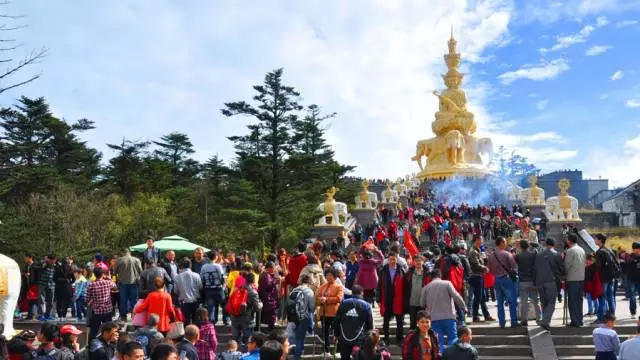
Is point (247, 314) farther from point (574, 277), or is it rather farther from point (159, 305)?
point (574, 277)

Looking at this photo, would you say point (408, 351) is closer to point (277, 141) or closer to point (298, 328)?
point (298, 328)

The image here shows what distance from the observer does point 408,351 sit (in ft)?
26.2

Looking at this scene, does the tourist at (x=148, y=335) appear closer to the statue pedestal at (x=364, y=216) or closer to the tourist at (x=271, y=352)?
the tourist at (x=271, y=352)

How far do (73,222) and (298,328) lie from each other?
24.1 meters

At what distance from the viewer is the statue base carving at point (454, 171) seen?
51.2m

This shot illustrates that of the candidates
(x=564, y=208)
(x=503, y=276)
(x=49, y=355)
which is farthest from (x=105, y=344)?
(x=564, y=208)

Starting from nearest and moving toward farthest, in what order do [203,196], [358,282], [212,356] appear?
[212,356] → [358,282] → [203,196]

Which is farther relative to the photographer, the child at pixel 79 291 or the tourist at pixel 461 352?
the child at pixel 79 291

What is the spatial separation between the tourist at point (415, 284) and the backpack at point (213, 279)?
3.77 meters

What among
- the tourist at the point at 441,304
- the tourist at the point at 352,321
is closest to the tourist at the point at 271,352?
the tourist at the point at 352,321

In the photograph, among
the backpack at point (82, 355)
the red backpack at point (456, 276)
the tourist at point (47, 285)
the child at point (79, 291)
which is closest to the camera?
the backpack at point (82, 355)

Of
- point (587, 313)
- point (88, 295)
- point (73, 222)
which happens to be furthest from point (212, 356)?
point (73, 222)

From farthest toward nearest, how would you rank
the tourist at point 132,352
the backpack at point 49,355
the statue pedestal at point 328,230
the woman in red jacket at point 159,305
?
the statue pedestal at point 328,230 < the woman in red jacket at point 159,305 < the backpack at point 49,355 < the tourist at point 132,352

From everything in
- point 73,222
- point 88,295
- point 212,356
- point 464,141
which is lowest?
point 212,356
